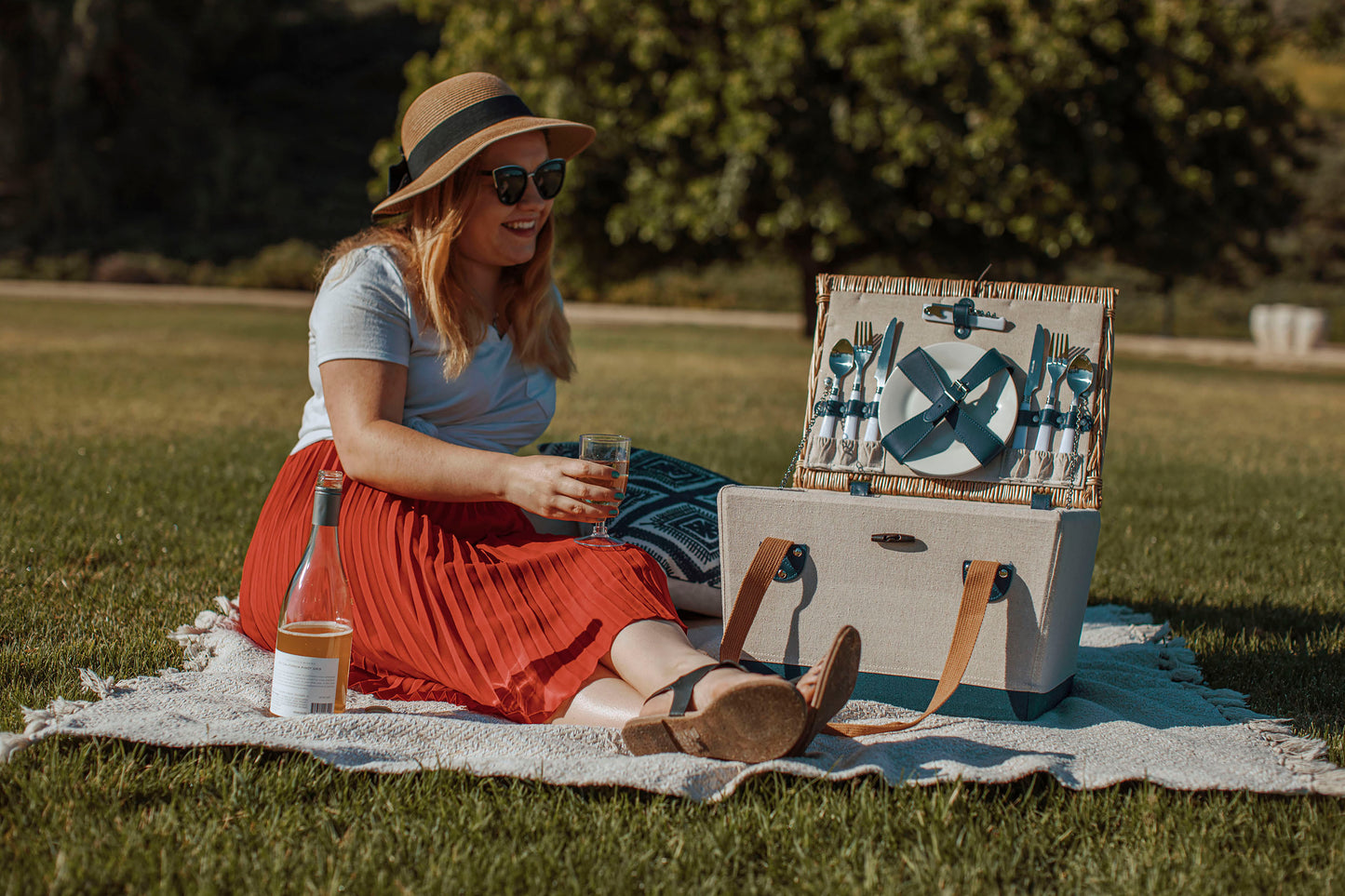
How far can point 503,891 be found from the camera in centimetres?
198

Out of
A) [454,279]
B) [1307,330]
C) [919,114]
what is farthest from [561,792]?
[1307,330]

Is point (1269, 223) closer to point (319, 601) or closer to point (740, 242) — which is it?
point (740, 242)

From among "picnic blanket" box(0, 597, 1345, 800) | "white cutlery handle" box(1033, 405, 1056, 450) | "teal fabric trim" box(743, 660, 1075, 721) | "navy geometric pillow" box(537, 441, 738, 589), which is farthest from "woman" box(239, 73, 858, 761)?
"white cutlery handle" box(1033, 405, 1056, 450)

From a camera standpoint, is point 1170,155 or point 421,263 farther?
point 1170,155

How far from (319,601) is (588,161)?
16.9 meters

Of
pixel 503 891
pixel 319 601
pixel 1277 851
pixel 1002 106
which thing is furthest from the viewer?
pixel 1002 106

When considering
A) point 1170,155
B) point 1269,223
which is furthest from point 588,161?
point 1269,223

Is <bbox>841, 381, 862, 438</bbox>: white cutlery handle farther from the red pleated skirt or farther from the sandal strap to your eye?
the sandal strap

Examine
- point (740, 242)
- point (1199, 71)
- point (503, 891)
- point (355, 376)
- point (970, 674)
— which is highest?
point (1199, 71)

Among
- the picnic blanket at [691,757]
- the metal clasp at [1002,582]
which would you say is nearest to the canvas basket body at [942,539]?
the metal clasp at [1002,582]

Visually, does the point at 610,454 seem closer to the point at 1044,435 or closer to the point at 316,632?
the point at 316,632

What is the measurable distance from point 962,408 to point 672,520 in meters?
1.04

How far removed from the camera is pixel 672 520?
3.78 m

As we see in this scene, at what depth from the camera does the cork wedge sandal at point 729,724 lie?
89.2 inches
